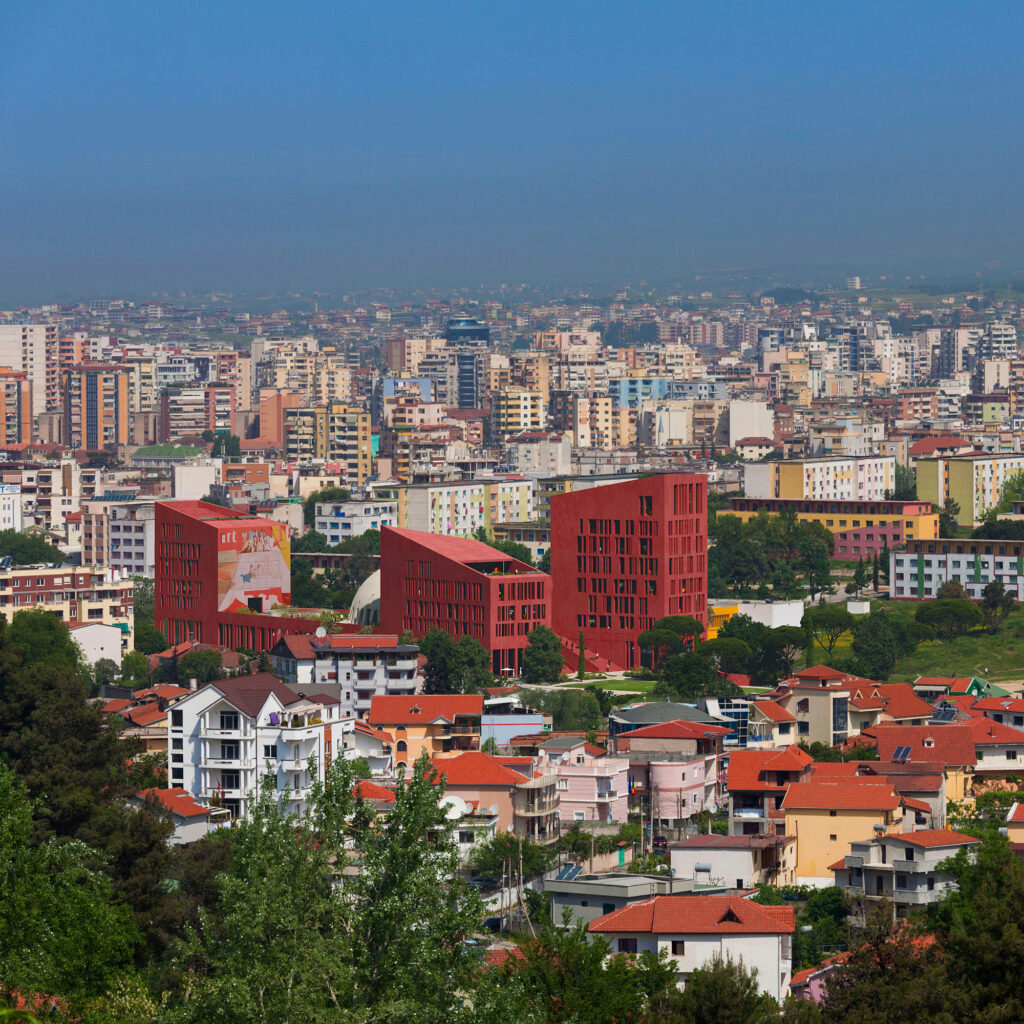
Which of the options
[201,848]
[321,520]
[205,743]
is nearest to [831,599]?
[321,520]

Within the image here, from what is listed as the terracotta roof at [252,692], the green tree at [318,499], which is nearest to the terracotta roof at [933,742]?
the terracotta roof at [252,692]

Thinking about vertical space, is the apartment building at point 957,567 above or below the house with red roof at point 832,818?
above

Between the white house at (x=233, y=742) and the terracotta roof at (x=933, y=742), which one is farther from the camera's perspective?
the terracotta roof at (x=933, y=742)

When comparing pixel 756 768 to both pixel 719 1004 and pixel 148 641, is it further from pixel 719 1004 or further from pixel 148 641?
pixel 148 641

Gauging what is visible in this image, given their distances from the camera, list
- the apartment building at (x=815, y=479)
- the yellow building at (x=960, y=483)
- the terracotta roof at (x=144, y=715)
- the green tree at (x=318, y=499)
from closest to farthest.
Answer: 1. the terracotta roof at (x=144, y=715)
2. the yellow building at (x=960, y=483)
3. the apartment building at (x=815, y=479)
4. the green tree at (x=318, y=499)

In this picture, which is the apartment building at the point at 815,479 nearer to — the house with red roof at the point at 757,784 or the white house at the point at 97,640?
the white house at the point at 97,640
